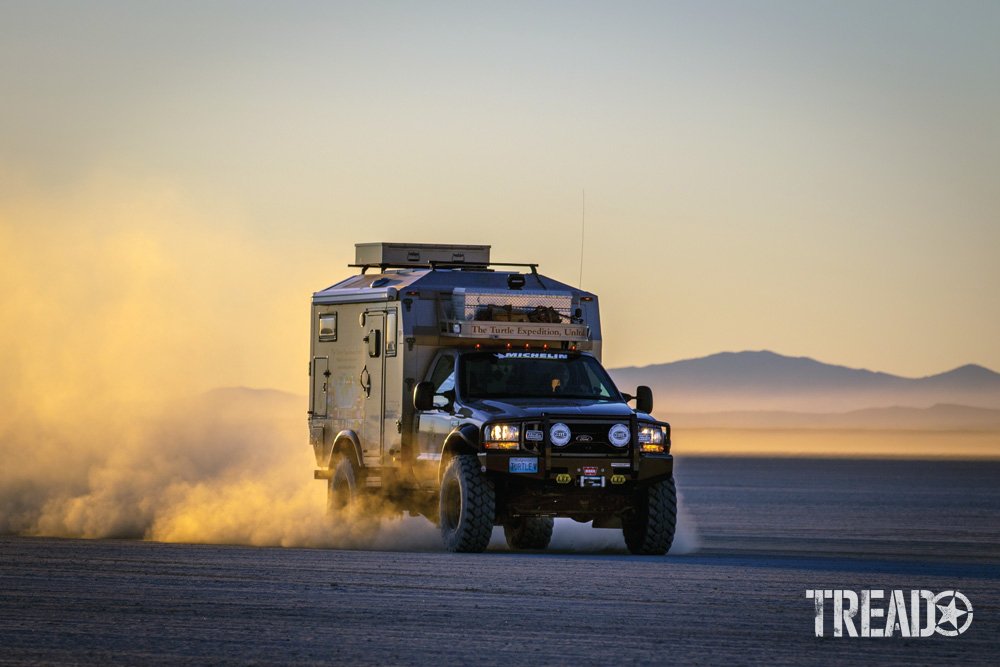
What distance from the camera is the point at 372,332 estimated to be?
25.7m

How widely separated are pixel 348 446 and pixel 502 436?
4500 millimetres

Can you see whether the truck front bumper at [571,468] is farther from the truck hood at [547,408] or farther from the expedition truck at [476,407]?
the truck hood at [547,408]

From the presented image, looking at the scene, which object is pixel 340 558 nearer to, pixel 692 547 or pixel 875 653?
pixel 692 547

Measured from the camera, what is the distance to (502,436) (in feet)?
74.4

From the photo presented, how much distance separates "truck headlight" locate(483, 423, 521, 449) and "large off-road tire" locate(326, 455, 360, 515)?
3884 millimetres

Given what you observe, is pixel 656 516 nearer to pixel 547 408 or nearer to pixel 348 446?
pixel 547 408

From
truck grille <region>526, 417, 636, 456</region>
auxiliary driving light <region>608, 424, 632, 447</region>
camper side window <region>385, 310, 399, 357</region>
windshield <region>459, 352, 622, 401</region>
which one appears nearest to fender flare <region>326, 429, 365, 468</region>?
camper side window <region>385, 310, 399, 357</region>

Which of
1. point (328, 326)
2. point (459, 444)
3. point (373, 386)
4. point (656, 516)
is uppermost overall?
point (328, 326)

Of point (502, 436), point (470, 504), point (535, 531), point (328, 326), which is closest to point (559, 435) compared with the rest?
point (502, 436)

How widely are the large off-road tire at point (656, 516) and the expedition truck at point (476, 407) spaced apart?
19 millimetres

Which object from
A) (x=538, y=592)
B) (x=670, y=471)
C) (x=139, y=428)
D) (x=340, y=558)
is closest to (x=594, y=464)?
(x=670, y=471)

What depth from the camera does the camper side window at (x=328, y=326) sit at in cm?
2709

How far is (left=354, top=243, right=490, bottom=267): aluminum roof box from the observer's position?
88.5 feet

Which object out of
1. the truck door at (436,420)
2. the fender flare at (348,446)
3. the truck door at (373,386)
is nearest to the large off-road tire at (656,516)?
the truck door at (436,420)
